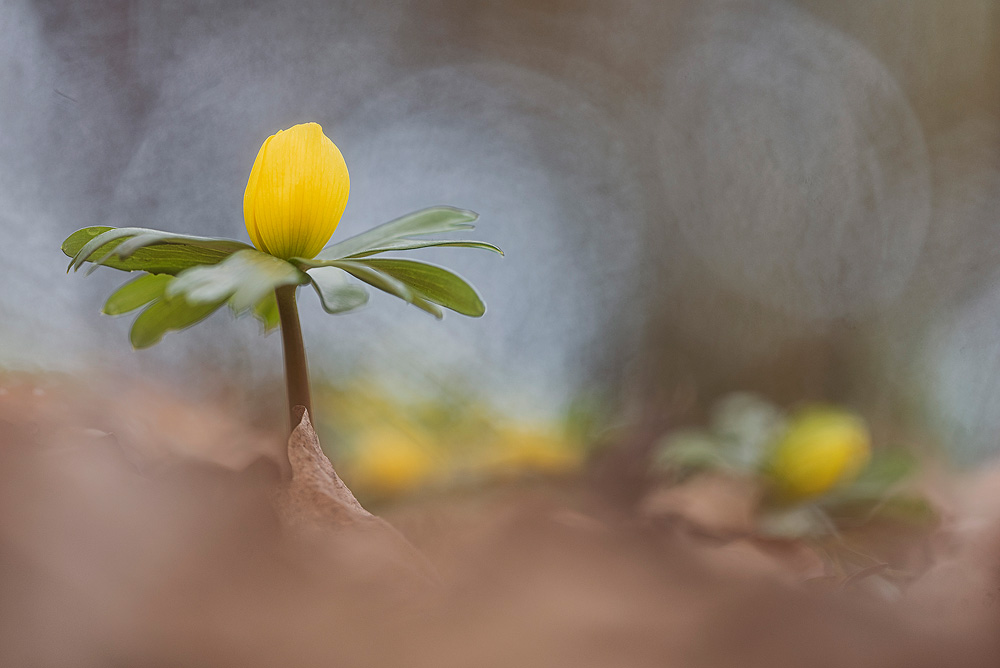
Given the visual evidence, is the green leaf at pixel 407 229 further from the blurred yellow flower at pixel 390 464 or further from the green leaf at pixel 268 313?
the blurred yellow flower at pixel 390 464

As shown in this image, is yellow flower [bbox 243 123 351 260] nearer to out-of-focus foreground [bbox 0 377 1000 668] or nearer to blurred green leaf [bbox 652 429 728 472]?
out-of-focus foreground [bbox 0 377 1000 668]

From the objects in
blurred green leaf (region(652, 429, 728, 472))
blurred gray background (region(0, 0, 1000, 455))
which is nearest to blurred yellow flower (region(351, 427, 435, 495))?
blurred gray background (region(0, 0, 1000, 455))

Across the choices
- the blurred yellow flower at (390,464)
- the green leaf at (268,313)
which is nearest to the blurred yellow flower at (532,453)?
the blurred yellow flower at (390,464)

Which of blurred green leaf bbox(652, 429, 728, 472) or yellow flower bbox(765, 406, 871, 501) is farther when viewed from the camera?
blurred green leaf bbox(652, 429, 728, 472)

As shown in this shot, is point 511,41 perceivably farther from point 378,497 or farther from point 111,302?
point 111,302

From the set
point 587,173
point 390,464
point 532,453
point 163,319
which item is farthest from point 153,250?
point 587,173
